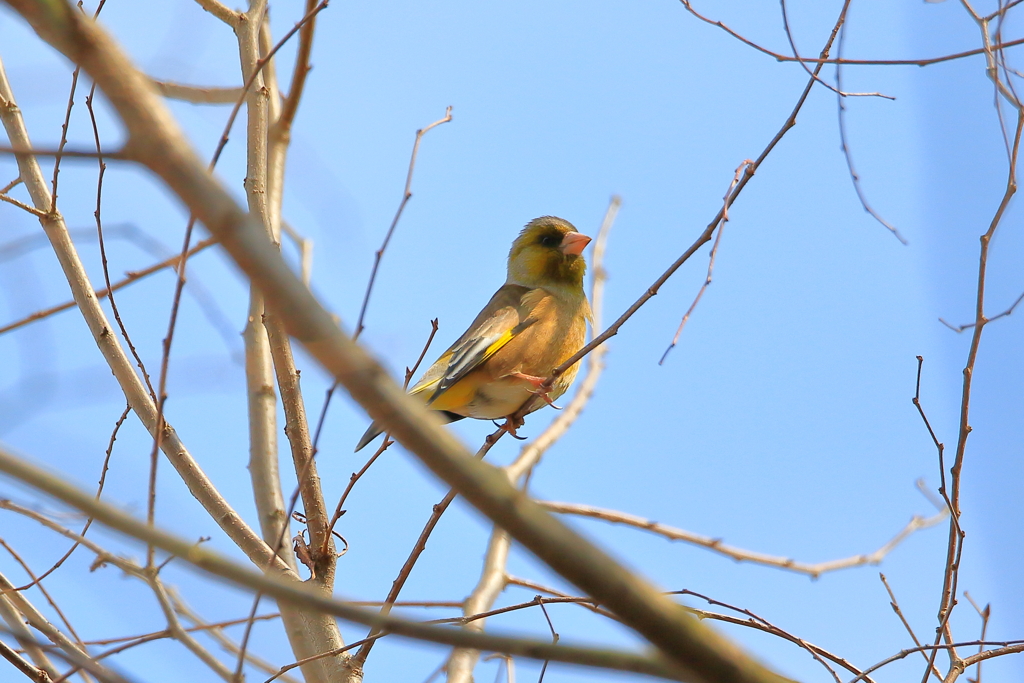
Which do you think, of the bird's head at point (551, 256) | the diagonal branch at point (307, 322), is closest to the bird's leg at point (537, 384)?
the bird's head at point (551, 256)

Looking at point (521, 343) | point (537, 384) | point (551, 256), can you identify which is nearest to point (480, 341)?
point (521, 343)

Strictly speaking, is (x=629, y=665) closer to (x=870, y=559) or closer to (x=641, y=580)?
(x=641, y=580)

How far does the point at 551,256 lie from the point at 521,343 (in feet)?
3.15

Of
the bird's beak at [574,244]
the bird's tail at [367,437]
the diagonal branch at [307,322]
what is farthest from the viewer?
the bird's beak at [574,244]

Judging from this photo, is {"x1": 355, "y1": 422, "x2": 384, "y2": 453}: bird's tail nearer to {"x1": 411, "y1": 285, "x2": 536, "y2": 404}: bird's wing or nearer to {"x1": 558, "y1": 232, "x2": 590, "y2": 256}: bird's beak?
{"x1": 411, "y1": 285, "x2": 536, "y2": 404}: bird's wing

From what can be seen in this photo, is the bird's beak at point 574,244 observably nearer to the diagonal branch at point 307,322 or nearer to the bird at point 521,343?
the bird at point 521,343

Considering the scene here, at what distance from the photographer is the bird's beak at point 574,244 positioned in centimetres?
583

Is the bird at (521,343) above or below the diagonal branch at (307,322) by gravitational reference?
above

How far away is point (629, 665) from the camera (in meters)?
1.16

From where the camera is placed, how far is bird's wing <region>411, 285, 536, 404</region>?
200 inches

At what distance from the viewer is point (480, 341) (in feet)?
17.3

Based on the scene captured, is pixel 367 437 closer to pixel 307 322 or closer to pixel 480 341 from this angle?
pixel 480 341

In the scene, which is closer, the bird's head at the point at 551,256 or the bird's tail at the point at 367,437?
the bird's tail at the point at 367,437

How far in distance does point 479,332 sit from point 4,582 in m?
3.03
